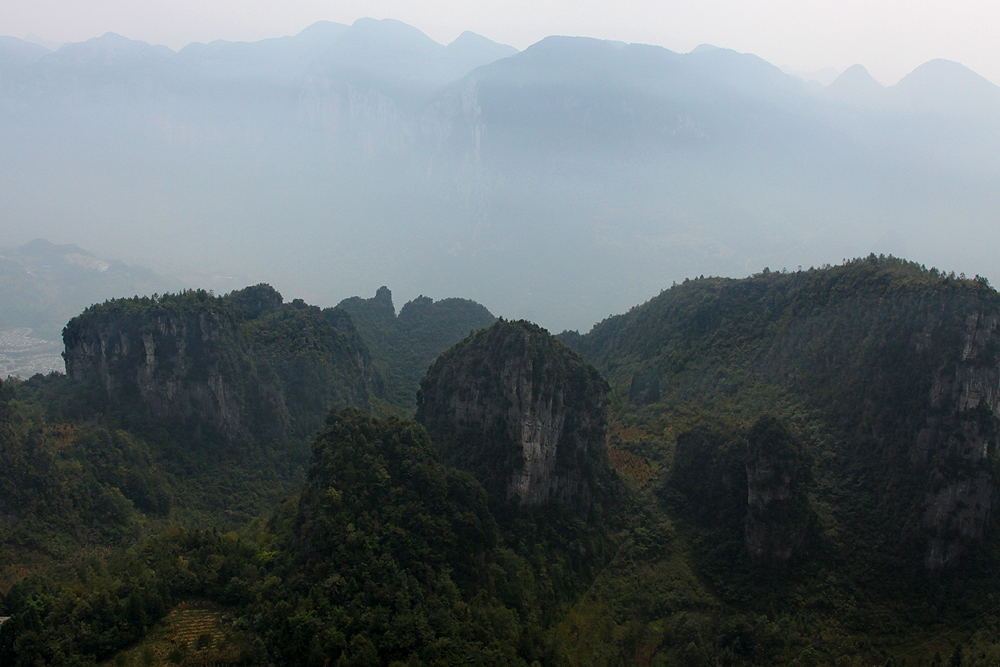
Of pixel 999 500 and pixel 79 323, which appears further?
pixel 79 323

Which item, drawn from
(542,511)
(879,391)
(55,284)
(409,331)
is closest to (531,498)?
(542,511)

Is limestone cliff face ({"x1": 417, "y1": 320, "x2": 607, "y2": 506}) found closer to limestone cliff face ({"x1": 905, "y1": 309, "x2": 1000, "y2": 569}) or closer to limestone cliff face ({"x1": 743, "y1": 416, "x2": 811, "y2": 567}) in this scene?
limestone cliff face ({"x1": 743, "y1": 416, "x2": 811, "y2": 567})

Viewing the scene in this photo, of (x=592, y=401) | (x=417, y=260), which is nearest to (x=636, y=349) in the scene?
(x=592, y=401)

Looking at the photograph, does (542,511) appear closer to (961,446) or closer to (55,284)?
(961,446)

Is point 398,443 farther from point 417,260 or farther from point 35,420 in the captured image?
point 417,260

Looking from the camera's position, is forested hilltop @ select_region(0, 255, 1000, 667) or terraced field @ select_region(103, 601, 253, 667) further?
forested hilltop @ select_region(0, 255, 1000, 667)

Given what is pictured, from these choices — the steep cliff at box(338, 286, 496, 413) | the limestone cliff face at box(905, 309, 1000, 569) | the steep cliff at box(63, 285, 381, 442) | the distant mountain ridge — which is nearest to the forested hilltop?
the limestone cliff face at box(905, 309, 1000, 569)
